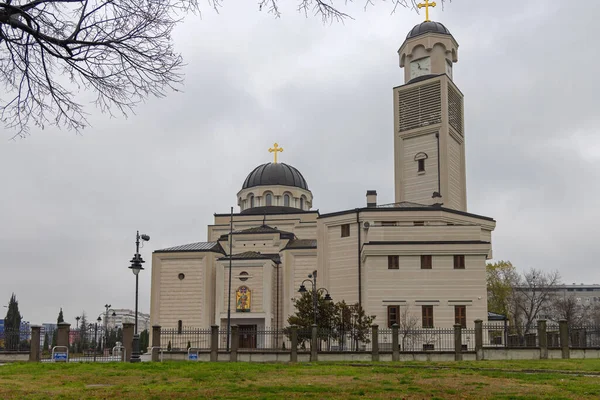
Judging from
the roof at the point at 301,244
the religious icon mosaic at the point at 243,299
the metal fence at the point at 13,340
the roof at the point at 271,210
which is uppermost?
the roof at the point at 271,210

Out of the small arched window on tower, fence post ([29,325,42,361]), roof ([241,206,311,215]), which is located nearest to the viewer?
fence post ([29,325,42,361])

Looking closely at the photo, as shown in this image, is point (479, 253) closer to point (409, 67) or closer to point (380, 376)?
point (409, 67)

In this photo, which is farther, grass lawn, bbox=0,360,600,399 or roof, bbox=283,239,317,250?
roof, bbox=283,239,317,250

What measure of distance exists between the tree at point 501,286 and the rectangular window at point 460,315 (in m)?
28.1

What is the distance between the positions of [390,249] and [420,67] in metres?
18.4

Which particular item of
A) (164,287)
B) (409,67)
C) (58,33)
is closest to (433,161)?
(409,67)

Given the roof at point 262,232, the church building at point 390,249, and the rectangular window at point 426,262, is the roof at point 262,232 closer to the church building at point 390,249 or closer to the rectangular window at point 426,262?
the church building at point 390,249

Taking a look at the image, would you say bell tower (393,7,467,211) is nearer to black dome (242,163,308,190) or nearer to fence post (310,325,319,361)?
black dome (242,163,308,190)

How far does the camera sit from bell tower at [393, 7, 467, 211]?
49219 mm

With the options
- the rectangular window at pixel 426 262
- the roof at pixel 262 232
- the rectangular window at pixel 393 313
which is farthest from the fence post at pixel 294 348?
the roof at pixel 262 232

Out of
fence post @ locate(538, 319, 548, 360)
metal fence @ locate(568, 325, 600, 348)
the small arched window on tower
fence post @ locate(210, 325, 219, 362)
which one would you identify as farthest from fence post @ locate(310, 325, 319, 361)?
the small arched window on tower

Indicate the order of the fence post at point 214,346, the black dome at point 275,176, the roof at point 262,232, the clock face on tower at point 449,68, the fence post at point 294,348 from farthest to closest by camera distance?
the black dome at point 275,176 → the roof at point 262,232 → the clock face on tower at point 449,68 → the fence post at point 214,346 → the fence post at point 294,348

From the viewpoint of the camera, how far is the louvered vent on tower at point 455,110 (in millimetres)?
50919

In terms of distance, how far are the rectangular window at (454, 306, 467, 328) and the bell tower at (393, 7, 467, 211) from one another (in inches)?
394
